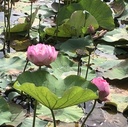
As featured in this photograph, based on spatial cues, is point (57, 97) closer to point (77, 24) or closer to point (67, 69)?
point (67, 69)

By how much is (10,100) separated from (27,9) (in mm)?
1257

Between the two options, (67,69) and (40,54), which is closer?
(40,54)

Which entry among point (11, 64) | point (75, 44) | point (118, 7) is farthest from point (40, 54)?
point (118, 7)

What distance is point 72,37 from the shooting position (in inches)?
88.5

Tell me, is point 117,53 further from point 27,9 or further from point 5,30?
point 27,9

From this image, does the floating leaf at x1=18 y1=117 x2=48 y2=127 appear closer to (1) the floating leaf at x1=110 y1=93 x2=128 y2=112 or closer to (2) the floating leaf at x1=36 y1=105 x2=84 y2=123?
(2) the floating leaf at x1=36 y1=105 x2=84 y2=123

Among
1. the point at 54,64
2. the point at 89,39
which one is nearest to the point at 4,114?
the point at 54,64

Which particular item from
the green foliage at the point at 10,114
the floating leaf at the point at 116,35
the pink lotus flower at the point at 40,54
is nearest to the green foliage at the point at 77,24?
the floating leaf at the point at 116,35

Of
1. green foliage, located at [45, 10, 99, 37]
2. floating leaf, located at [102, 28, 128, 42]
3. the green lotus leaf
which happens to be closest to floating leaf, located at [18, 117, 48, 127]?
the green lotus leaf

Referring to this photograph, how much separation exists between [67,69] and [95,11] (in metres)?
0.68

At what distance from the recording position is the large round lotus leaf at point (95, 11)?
7.61 ft

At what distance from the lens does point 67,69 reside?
1.76 metres

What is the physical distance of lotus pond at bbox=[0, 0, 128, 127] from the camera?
1.30 meters

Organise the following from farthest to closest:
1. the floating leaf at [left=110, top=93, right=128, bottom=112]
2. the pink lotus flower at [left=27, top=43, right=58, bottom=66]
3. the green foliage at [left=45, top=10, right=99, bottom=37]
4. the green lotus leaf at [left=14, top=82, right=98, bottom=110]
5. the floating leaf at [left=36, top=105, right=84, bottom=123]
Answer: the green foliage at [left=45, top=10, right=99, bottom=37] < the floating leaf at [left=110, top=93, right=128, bottom=112] < the floating leaf at [left=36, top=105, right=84, bottom=123] < the pink lotus flower at [left=27, top=43, right=58, bottom=66] < the green lotus leaf at [left=14, top=82, right=98, bottom=110]
